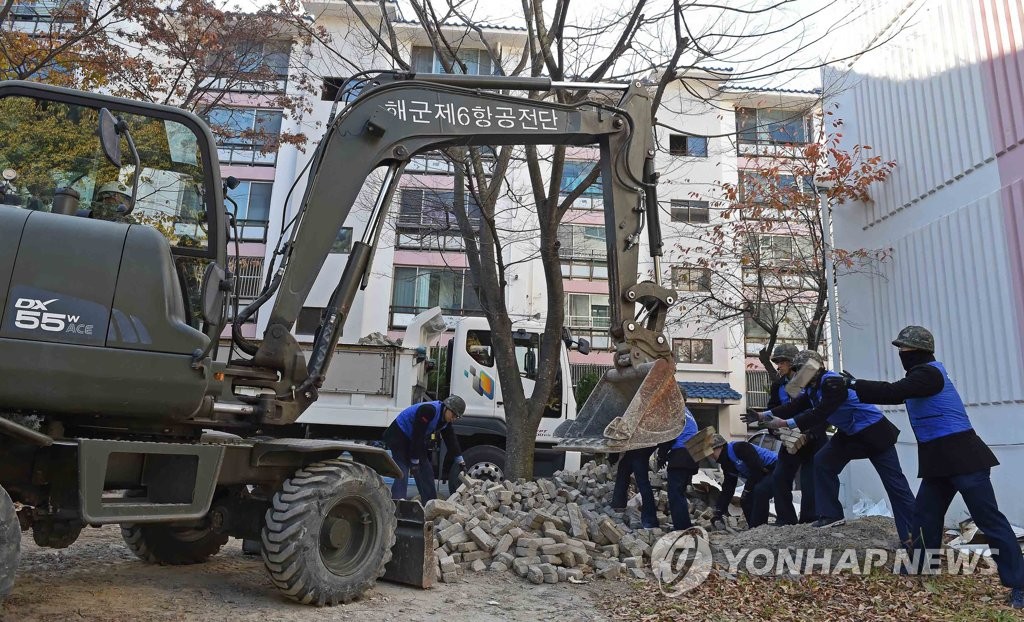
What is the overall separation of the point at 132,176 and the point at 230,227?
723mm

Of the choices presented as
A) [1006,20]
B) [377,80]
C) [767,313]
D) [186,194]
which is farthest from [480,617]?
[767,313]

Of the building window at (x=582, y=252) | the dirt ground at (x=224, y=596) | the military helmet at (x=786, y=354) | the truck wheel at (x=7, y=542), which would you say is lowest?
the dirt ground at (x=224, y=596)

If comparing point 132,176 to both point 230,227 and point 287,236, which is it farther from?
point 287,236

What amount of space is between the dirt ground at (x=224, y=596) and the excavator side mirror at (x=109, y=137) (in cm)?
265

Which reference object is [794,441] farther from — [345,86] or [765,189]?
[765,189]

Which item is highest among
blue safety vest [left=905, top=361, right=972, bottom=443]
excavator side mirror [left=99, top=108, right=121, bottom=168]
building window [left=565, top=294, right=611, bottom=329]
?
building window [left=565, top=294, right=611, bottom=329]

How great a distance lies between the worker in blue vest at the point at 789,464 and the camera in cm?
740

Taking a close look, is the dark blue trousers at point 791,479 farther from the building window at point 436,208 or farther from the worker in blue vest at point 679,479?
the building window at point 436,208

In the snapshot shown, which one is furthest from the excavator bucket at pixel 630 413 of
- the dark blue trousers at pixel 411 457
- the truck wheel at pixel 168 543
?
the dark blue trousers at pixel 411 457

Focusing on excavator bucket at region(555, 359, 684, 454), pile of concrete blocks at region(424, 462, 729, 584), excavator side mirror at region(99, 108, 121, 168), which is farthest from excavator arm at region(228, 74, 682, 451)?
excavator side mirror at region(99, 108, 121, 168)

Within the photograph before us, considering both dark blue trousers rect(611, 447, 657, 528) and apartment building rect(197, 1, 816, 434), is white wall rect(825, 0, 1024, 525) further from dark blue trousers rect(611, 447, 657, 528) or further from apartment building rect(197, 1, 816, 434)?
apartment building rect(197, 1, 816, 434)

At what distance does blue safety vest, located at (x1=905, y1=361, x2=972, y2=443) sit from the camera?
5297mm

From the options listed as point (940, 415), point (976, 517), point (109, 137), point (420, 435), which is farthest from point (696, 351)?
point (109, 137)

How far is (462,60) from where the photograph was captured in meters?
10.8
